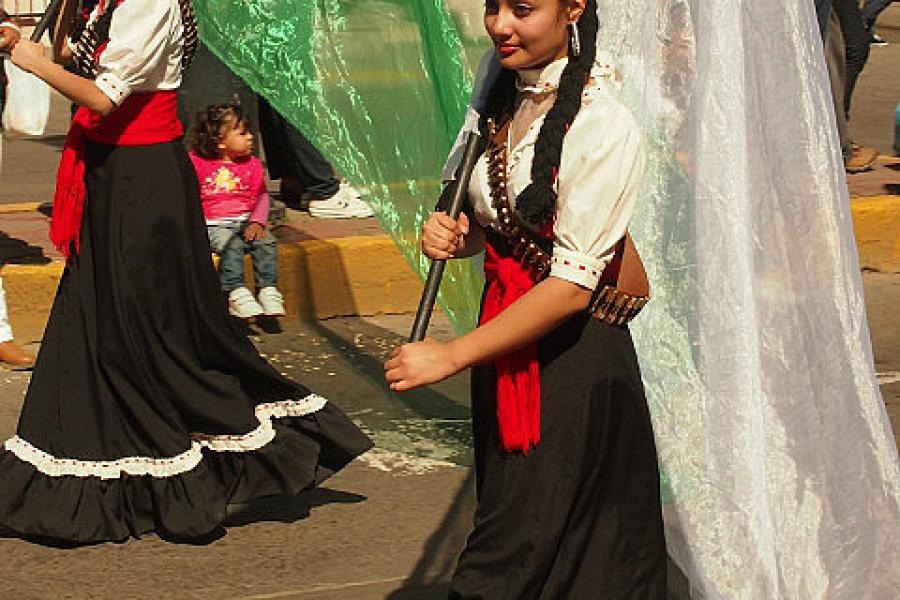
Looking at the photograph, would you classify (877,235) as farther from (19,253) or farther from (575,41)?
(575,41)

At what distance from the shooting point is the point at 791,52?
3.71 meters

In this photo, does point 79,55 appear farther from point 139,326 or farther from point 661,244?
point 661,244

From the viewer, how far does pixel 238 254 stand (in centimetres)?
750

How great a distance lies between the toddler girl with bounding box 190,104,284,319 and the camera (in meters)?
7.21

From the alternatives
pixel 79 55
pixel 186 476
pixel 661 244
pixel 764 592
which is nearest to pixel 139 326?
pixel 186 476

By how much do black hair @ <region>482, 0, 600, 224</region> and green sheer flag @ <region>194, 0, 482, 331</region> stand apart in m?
1.97

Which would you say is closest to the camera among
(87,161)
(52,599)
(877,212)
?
(52,599)

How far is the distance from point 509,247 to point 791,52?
701 millimetres

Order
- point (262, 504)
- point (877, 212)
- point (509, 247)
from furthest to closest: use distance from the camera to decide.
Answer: point (877, 212) < point (262, 504) < point (509, 247)

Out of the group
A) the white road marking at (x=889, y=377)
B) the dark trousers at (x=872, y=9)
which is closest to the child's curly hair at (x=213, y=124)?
the white road marking at (x=889, y=377)

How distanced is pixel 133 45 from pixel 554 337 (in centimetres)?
192

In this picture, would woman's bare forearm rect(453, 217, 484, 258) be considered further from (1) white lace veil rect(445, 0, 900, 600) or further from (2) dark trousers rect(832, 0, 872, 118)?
(2) dark trousers rect(832, 0, 872, 118)

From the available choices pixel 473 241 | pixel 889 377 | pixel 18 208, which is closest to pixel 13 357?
pixel 18 208

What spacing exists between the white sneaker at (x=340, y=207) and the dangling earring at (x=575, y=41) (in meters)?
5.34
